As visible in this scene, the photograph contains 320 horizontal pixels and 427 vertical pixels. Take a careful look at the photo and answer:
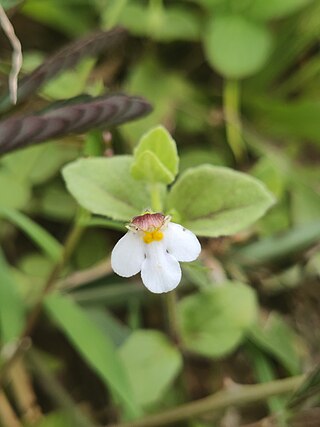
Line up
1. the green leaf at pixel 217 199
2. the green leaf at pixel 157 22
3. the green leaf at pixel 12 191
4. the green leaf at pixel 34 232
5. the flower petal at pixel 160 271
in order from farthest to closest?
the green leaf at pixel 157 22
the green leaf at pixel 12 191
the green leaf at pixel 34 232
the green leaf at pixel 217 199
the flower petal at pixel 160 271

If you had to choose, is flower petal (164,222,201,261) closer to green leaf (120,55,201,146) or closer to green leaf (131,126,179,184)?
green leaf (131,126,179,184)

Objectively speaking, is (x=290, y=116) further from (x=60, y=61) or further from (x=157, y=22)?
(x=60, y=61)

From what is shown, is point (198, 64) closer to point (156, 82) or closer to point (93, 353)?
point (156, 82)

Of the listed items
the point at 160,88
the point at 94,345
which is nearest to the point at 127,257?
the point at 94,345

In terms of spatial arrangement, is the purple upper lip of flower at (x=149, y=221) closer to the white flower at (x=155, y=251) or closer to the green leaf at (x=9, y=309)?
the white flower at (x=155, y=251)

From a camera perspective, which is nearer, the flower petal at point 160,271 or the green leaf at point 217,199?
the flower petal at point 160,271

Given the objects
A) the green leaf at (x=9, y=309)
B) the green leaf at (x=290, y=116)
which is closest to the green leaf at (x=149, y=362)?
the green leaf at (x=9, y=309)

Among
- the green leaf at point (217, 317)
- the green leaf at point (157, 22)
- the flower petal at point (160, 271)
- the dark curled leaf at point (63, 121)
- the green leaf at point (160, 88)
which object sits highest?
the dark curled leaf at point (63, 121)
